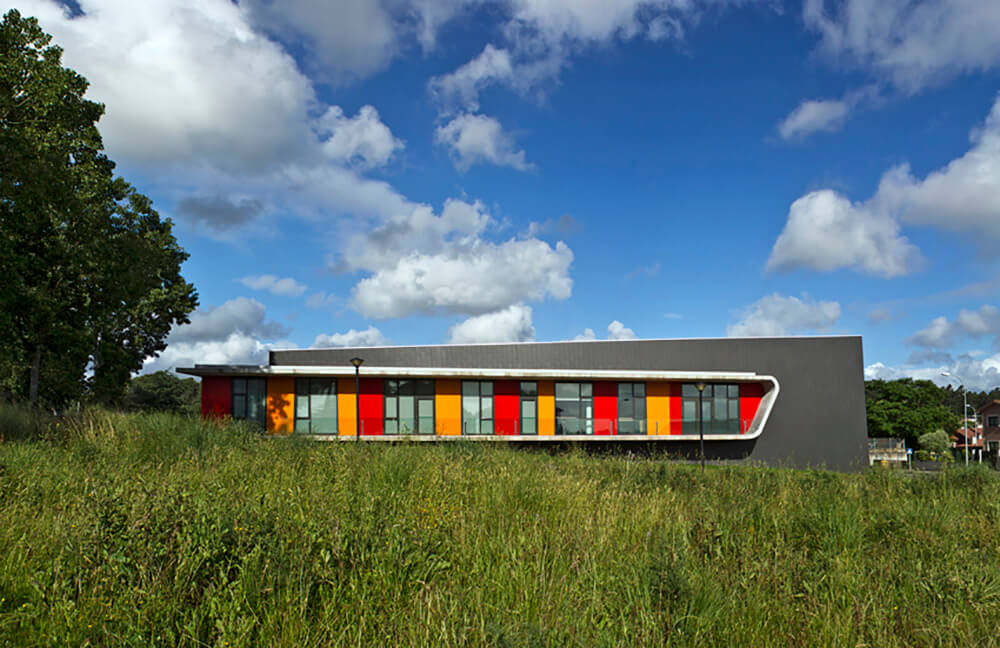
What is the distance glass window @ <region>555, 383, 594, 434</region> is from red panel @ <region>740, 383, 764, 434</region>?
844 cm

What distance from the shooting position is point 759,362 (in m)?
35.1

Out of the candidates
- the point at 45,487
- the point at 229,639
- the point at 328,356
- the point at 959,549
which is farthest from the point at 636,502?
the point at 328,356

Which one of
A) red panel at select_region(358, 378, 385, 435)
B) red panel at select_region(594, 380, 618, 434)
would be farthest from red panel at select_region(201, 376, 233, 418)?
red panel at select_region(594, 380, 618, 434)

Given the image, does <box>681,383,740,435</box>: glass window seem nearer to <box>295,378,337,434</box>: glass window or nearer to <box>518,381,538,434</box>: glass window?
<box>518,381,538,434</box>: glass window

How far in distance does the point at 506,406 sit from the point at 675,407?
8.76 meters

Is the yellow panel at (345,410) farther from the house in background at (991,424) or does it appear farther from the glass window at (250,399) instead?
the house in background at (991,424)

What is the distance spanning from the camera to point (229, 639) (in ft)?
12.1

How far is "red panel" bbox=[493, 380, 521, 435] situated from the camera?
1155 inches

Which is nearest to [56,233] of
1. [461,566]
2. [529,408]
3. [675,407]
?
[529,408]

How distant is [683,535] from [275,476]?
16.5 feet

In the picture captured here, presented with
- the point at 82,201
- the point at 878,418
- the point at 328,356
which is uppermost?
the point at 82,201

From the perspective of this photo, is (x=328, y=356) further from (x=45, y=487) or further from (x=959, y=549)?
(x=959, y=549)

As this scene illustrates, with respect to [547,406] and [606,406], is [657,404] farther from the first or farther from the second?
[547,406]

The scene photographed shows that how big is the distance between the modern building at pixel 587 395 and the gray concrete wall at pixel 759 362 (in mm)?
56
